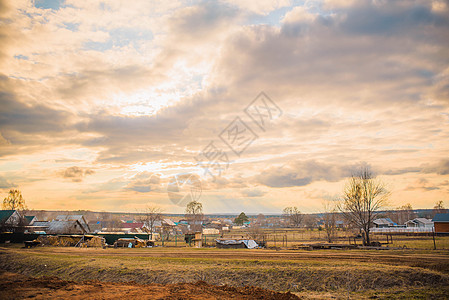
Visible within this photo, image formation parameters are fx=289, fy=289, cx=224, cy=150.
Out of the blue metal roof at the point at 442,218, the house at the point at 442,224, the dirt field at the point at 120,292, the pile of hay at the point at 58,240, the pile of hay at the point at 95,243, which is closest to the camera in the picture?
the dirt field at the point at 120,292

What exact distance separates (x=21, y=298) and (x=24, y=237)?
4810cm

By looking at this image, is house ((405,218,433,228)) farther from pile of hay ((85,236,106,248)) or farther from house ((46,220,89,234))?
house ((46,220,89,234))

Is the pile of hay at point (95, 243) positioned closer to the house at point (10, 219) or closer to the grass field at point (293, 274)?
the grass field at point (293, 274)

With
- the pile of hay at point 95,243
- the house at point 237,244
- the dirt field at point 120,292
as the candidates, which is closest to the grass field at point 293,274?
the dirt field at point 120,292

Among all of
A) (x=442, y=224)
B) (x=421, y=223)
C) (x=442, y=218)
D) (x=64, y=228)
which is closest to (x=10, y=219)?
(x=64, y=228)

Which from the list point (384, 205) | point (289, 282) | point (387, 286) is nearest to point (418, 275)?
point (387, 286)

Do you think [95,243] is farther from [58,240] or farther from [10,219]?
[10,219]

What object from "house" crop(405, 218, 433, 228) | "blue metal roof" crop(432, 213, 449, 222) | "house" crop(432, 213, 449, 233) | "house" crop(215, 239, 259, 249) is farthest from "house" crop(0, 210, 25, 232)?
"house" crop(405, 218, 433, 228)

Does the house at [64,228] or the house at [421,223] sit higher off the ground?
the house at [64,228]

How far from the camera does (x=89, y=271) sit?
23203 millimetres

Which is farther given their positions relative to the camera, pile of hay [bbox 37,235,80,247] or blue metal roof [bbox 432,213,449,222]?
blue metal roof [bbox 432,213,449,222]

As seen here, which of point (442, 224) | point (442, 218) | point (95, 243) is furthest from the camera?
point (442, 218)

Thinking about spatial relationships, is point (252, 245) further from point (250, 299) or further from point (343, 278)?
point (250, 299)

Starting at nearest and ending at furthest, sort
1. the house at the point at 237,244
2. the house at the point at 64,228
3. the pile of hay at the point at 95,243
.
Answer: the house at the point at 237,244
the pile of hay at the point at 95,243
the house at the point at 64,228
